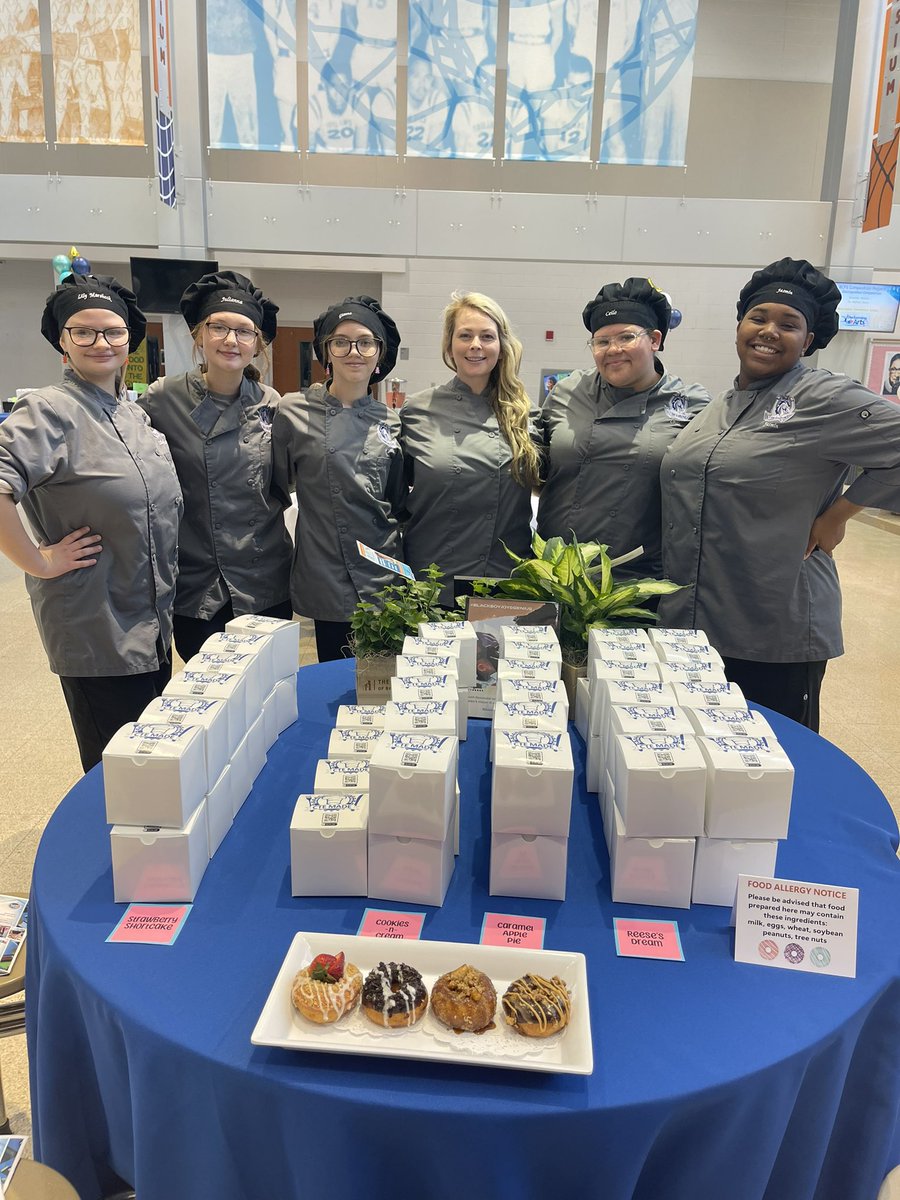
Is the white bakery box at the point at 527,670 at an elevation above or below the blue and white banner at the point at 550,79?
below

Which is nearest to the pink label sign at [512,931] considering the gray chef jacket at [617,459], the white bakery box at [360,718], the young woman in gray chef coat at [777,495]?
the white bakery box at [360,718]

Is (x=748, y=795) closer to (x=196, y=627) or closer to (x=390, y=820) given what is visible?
(x=390, y=820)

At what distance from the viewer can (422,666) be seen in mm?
1746

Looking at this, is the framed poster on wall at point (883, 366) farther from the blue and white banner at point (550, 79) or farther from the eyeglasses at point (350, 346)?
the eyeglasses at point (350, 346)

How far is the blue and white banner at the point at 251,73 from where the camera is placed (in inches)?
315

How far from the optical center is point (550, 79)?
27.6ft

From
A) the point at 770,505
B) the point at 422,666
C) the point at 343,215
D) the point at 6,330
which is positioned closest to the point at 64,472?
the point at 422,666

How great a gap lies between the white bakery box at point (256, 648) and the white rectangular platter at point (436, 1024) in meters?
0.69

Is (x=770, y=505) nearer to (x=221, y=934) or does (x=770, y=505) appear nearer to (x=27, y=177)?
(x=221, y=934)

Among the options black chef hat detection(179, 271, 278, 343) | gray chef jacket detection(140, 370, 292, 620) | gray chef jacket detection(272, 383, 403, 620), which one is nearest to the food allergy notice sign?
gray chef jacket detection(272, 383, 403, 620)

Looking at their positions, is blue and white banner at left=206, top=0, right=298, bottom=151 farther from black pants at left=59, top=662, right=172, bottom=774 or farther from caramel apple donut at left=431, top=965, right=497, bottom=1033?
caramel apple donut at left=431, top=965, right=497, bottom=1033

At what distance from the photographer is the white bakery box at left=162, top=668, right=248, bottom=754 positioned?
60.8 inches

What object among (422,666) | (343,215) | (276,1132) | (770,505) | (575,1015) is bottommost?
(276,1132)

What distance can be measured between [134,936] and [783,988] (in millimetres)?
910
